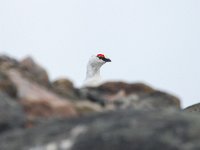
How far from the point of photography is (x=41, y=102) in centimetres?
1138

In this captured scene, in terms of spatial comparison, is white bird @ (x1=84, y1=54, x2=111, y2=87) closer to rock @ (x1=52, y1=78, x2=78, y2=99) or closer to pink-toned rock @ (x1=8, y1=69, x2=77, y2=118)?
rock @ (x1=52, y1=78, x2=78, y2=99)

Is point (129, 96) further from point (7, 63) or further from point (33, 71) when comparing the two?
point (7, 63)

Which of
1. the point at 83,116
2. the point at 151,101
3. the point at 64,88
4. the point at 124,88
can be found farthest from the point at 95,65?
the point at 83,116

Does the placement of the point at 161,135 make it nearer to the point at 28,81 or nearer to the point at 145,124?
the point at 145,124

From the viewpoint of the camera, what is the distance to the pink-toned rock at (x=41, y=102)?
11.3 meters

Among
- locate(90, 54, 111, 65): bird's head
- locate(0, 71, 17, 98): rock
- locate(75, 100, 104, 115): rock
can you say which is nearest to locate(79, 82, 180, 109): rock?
locate(75, 100, 104, 115): rock

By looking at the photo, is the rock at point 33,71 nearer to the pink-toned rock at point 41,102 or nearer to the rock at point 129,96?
the pink-toned rock at point 41,102

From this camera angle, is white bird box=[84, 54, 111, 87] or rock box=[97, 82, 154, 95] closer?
rock box=[97, 82, 154, 95]

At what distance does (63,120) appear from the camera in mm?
10461

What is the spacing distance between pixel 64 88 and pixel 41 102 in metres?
1.40

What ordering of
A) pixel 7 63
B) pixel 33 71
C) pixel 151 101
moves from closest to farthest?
pixel 151 101 < pixel 33 71 < pixel 7 63

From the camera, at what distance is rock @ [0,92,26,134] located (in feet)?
35.3

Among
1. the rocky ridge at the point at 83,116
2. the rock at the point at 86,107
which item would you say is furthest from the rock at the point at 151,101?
the rock at the point at 86,107

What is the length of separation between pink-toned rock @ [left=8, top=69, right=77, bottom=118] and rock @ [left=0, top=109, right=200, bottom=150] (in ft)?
2.69
